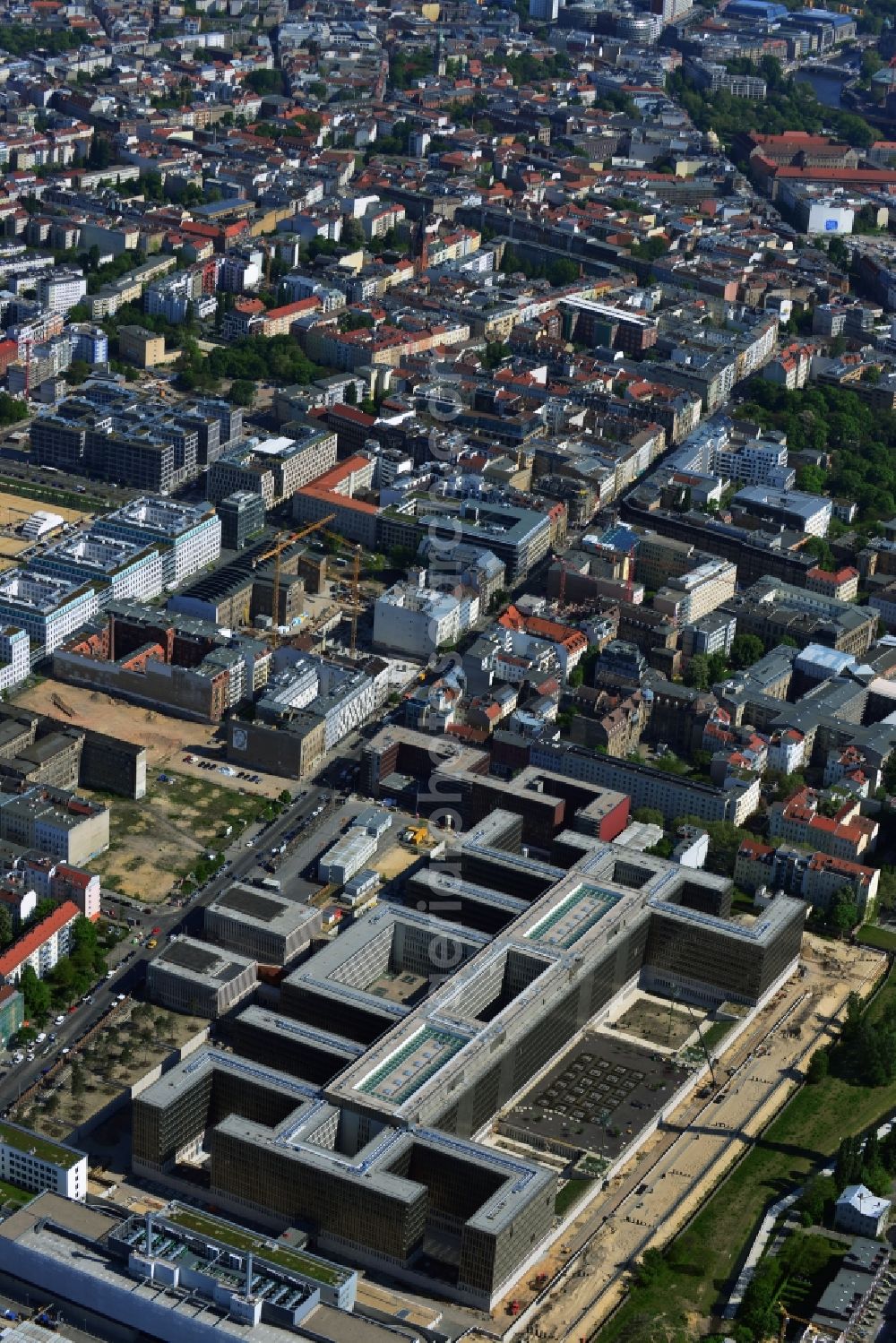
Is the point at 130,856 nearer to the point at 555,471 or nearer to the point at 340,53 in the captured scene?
the point at 555,471

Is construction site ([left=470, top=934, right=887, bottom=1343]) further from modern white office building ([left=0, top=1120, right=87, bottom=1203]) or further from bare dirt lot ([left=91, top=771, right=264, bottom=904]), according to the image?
bare dirt lot ([left=91, top=771, right=264, bottom=904])

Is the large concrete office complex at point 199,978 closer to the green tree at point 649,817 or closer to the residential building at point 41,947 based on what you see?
the residential building at point 41,947

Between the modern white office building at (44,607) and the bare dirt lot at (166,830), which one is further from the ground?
the modern white office building at (44,607)

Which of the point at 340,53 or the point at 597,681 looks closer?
the point at 597,681

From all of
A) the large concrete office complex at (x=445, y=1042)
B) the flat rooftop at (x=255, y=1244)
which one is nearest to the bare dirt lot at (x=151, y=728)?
the large concrete office complex at (x=445, y=1042)

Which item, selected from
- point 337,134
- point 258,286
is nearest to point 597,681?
point 258,286

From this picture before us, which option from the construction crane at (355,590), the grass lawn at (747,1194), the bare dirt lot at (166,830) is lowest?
the grass lawn at (747,1194)
